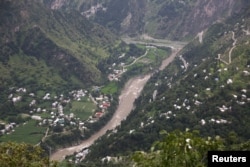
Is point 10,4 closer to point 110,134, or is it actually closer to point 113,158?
point 110,134

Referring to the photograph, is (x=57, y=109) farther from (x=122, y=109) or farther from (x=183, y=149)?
(x=183, y=149)

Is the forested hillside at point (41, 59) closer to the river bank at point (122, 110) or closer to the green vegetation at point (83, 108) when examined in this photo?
the green vegetation at point (83, 108)

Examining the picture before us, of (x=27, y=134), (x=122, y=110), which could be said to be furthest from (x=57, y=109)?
(x=122, y=110)

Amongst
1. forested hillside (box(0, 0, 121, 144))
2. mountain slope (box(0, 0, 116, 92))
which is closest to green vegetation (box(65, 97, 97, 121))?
forested hillside (box(0, 0, 121, 144))

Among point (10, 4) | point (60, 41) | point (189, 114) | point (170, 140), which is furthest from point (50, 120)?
point (170, 140)

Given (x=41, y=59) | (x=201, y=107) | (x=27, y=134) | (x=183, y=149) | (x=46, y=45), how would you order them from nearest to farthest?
1. (x=183, y=149)
2. (x=201, y=107)
3. (x=27, y=134)
4. (x=41, y=59)
5. (x=46, y=45)
